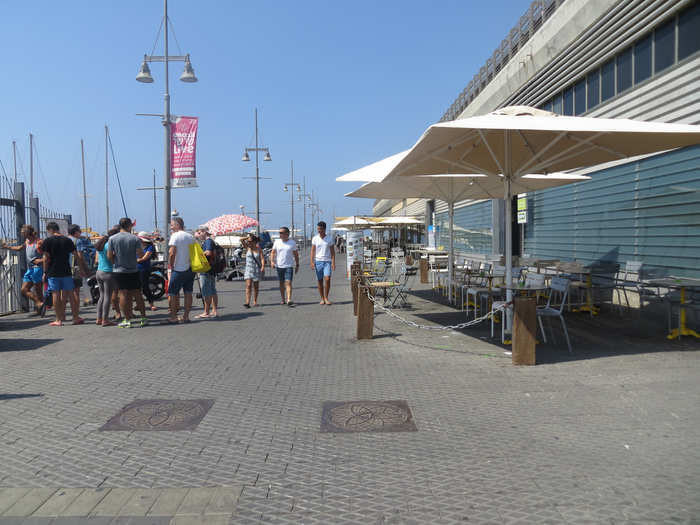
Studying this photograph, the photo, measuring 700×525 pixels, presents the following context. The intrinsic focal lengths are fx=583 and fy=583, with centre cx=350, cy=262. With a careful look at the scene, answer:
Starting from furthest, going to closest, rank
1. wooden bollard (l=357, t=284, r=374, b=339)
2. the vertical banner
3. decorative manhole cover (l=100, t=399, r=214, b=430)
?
the vertical banner, wooden bollard (l=357, t=284, r=374, b=339), decorative manhole cover (l=100, t=399, r=214, b=430)

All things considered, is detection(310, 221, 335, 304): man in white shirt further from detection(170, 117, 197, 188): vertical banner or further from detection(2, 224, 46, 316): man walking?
detection(2, 224, 46, 316): man walking

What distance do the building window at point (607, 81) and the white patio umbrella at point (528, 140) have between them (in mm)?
3076

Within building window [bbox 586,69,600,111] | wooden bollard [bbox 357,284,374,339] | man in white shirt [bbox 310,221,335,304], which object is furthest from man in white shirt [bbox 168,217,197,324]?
building window [bbox 586,69,600,111]

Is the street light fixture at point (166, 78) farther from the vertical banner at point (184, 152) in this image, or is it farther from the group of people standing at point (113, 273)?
the group of people standing at point (113, 273)

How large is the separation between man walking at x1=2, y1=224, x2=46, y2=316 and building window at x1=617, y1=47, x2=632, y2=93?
1273 centimetres

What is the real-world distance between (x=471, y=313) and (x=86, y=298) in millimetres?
9430

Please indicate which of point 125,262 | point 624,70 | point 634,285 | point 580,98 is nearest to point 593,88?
point 580,98

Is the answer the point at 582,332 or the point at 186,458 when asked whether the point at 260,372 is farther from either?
the point at 582,332

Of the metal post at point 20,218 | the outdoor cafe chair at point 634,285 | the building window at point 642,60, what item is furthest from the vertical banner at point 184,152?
the outdoor cafe chair at point 634,285

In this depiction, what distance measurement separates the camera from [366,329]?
29.3ft

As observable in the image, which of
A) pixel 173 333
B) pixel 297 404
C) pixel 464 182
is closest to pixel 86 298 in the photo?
pixel 173 333

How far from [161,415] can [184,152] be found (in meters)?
12.7

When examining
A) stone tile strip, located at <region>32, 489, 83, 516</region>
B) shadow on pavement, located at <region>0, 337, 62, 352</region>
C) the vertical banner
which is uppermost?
the vertical banner

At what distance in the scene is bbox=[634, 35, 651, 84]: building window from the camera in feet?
37.3
